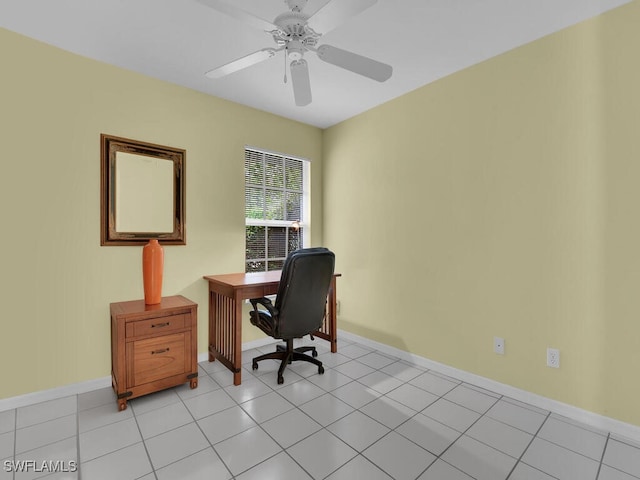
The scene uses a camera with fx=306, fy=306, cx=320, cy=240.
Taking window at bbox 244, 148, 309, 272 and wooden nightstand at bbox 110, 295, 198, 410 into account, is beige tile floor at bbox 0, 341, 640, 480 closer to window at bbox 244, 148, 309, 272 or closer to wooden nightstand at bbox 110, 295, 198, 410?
wooden nightstand at bbox 110, 295, 198, 410

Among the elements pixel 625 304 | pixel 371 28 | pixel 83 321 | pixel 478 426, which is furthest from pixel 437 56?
pixel 83 321

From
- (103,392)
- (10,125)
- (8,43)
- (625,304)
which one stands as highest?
(8,43)

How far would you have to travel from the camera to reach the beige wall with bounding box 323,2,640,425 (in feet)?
6.18

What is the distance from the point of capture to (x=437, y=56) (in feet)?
7.80

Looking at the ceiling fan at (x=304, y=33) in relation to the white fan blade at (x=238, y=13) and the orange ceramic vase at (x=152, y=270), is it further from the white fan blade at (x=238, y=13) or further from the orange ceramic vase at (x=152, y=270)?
the orange ceramic vase at (x=152, y=270)

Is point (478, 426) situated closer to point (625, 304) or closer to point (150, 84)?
point (625, 304)

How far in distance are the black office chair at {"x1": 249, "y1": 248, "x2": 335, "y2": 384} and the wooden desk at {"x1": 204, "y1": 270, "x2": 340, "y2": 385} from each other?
6.0 inches

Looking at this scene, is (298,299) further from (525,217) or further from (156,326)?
(525,217)

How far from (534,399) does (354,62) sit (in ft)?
8.51

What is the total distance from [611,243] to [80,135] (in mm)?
3789

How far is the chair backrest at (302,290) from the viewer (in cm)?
245

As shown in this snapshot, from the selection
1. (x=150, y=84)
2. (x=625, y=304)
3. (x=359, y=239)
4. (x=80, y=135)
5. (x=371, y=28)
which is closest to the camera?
(x=625, y=304)

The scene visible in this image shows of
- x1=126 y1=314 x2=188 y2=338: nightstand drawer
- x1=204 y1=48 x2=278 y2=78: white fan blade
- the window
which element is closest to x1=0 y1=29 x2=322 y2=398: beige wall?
x1=126 y1=314 x2=188 y2=338: nightstand drawer

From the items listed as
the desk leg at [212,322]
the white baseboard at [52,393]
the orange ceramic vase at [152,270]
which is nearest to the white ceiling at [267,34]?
the orange ceramic vase at [152,270]
